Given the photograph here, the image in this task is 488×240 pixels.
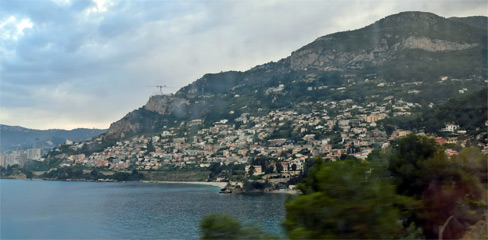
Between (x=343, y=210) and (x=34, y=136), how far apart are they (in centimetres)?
11977

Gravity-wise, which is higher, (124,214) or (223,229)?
(223,229)

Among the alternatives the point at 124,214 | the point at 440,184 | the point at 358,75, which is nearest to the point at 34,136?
the point at 358,75

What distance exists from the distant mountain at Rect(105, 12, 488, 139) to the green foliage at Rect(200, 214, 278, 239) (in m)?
37.9

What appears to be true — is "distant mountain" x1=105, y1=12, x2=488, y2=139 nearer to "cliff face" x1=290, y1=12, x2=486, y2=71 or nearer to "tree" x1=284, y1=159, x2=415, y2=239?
"cliff face" x1=290, y1=12, x2=486, y2=71

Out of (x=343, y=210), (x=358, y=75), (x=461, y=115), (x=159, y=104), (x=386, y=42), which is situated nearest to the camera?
(x=343, y=210)

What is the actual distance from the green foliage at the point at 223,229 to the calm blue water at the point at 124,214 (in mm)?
8284

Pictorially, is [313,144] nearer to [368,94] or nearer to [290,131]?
[290,131]

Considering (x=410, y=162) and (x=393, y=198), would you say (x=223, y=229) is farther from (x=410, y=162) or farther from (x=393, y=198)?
(x=410, y=162)

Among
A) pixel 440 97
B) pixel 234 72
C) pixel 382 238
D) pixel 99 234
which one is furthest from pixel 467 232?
A: pixel 234 72

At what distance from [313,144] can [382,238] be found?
3363 cm

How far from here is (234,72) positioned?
87188mm

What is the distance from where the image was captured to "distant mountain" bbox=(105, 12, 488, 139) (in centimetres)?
4538

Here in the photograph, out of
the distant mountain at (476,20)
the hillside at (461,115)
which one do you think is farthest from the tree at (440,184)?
the distant mountain at (476,20)

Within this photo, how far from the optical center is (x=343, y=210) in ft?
12.2
